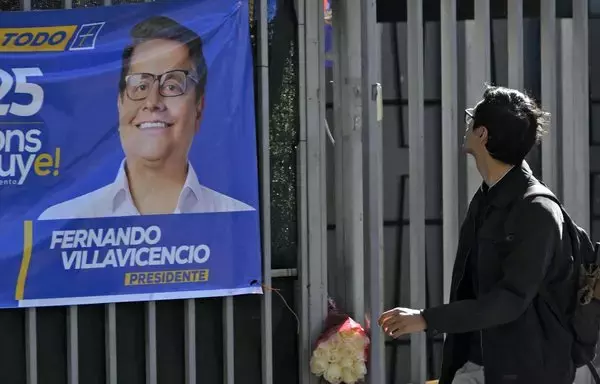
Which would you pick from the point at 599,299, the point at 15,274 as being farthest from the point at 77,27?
the point at 599,299

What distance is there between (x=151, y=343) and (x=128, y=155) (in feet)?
3.27

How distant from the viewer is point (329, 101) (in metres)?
5.39

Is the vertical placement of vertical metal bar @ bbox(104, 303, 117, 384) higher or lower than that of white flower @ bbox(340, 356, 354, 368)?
higher

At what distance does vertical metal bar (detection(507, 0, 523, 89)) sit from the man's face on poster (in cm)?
184

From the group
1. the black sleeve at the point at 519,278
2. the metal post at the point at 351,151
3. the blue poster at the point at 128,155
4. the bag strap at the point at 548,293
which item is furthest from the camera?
the metal post at the point at 351,151

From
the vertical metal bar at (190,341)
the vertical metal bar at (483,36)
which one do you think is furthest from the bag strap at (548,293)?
the vertical metal bar at (190,341)

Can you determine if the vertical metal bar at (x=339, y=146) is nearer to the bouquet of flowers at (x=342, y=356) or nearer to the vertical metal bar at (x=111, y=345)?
the bouquet of flowers at (x=342, y=356)

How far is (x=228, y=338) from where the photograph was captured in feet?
16.1

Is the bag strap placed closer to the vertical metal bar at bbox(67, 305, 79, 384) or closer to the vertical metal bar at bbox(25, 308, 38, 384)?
the vertical metal bar at bbox(67, 305, 79, 384)

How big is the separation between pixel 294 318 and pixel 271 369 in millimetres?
311

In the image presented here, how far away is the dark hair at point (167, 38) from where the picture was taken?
4773mm

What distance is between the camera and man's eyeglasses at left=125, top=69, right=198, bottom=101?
478 centimetres

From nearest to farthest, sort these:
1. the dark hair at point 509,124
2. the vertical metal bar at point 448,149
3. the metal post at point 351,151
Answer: the dark hair at point 509,124
the metal post at point 351,151
the vertical metal bar at point 448,149

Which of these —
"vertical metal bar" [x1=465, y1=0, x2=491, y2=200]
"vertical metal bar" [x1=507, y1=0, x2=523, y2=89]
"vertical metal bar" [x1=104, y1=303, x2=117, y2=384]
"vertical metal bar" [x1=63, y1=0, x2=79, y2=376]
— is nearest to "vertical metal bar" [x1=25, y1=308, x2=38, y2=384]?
"vertical metal bar" [x1=63, y1=0, x2=79, y2=376]
